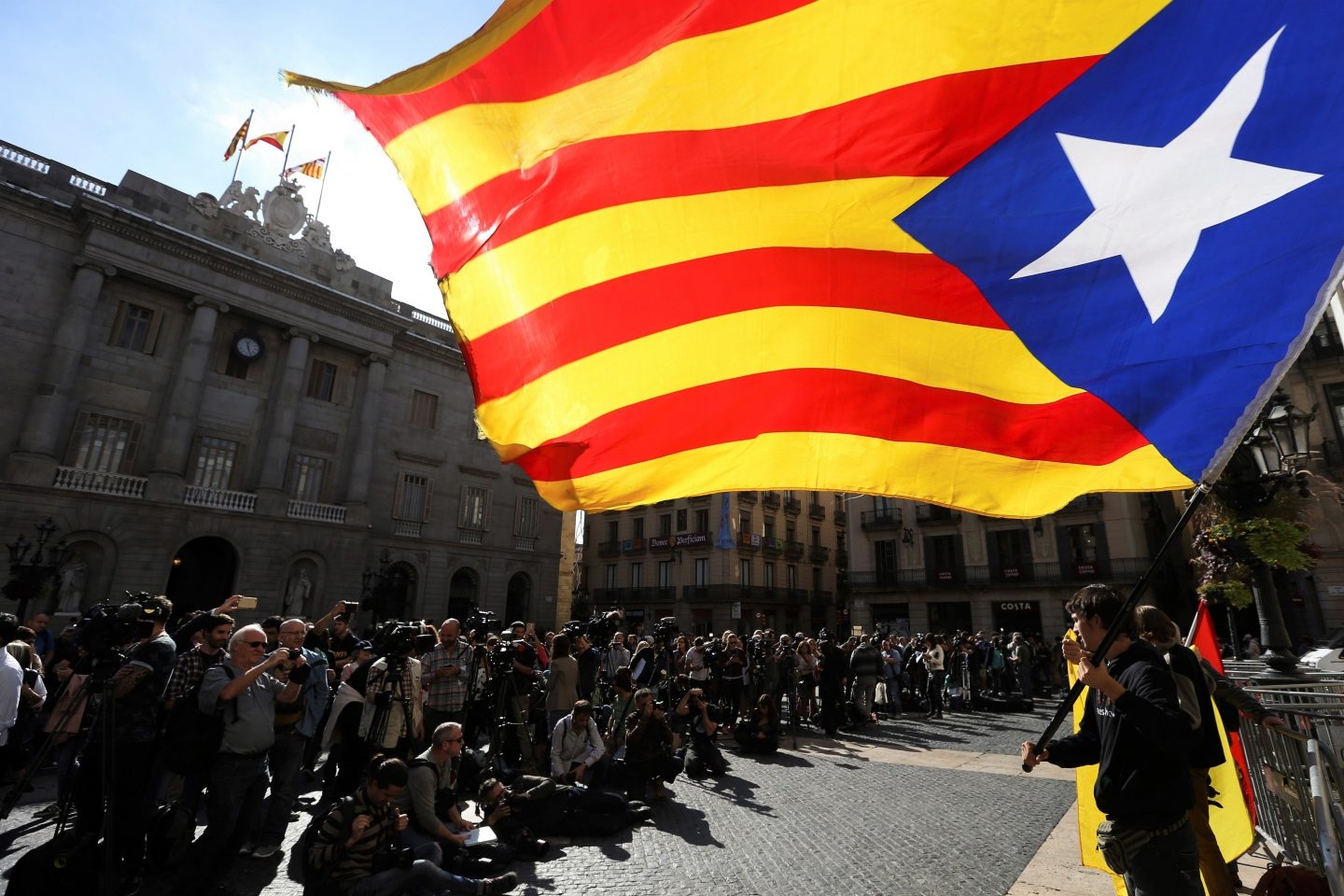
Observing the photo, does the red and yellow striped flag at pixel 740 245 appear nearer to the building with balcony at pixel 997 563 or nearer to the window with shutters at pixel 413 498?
the building with balcony at pixel 997 563

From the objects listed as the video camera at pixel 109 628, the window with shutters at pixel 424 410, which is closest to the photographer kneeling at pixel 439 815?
the video camera at pixel 109 628

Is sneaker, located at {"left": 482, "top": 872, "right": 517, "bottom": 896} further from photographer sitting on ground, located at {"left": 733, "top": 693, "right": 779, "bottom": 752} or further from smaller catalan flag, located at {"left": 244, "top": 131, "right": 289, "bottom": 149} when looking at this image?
smaller catalan flag, located at {"left": 244, "top": 131, "right": 289, "bottom": 149}

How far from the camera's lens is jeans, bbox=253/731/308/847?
17.9 feet

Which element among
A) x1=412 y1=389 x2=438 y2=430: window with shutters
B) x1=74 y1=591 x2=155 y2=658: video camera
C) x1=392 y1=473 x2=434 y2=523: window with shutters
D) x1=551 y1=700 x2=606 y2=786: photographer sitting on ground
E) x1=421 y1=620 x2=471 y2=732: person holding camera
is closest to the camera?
x1=74 y1=591 x2=155 y2=658: video camera

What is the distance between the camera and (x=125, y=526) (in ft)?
69.5

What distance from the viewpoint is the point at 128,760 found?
449 centimetres

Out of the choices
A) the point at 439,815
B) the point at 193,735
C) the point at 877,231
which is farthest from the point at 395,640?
the point at 877,231

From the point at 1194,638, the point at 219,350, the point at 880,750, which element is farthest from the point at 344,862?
the point at 219,350

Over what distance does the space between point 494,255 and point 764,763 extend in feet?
28.7

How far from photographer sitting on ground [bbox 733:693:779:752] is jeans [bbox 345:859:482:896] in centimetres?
632

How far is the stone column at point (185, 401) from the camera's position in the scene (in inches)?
873

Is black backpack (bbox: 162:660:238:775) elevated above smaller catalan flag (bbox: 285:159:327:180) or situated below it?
below

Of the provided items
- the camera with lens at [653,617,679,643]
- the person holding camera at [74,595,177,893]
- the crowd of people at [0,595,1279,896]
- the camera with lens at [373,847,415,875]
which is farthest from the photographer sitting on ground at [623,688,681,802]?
the person holding camera at [74,595,177,893]

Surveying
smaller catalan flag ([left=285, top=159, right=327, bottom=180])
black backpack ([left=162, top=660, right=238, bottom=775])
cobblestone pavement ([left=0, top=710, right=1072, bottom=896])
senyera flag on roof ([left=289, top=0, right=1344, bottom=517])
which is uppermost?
smaller catalan flag ([left=285, top=159, right=327, bottom=180])
